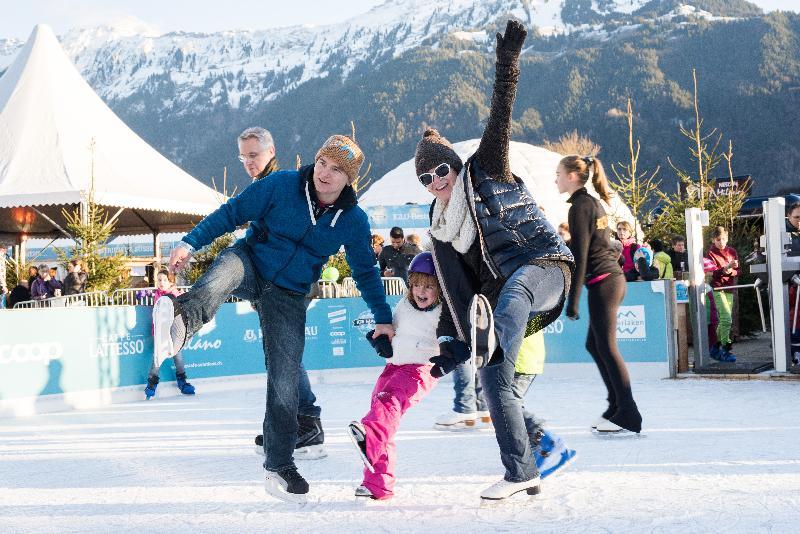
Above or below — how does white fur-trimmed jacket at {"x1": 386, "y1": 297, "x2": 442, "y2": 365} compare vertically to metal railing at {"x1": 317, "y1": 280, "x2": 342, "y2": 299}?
below

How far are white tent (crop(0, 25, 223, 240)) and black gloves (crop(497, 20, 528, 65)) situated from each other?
12.0 metres

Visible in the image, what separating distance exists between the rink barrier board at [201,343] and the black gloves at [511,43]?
16.5 ft

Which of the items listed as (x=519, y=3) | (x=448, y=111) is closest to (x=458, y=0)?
(x=519, y=3)

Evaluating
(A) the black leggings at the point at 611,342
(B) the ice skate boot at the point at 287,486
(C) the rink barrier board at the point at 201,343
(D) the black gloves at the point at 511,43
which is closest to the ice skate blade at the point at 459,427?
(A) the black leggings at the point at 611,342

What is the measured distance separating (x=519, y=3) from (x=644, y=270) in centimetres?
17237

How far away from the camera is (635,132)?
70.0 meters

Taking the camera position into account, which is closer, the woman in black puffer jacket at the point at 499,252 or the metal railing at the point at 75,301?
the woman in black puffer jacket at the point at 499,252

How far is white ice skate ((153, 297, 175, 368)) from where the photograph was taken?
248 cm

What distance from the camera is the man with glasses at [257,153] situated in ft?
13.2

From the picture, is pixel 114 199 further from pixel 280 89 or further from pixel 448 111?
pixel 280 89

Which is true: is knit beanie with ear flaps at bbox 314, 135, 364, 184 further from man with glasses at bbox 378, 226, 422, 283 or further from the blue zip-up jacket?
man with glasses at bbox 378, 226, 422, 283

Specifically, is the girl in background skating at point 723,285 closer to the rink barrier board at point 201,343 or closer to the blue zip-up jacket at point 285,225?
the rink barrier board at point 201,343

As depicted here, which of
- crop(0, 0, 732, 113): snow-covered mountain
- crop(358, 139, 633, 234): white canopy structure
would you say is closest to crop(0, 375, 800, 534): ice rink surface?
crop(358, 139, 633, 234): white canopy structure

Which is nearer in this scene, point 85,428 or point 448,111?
point 85,428
